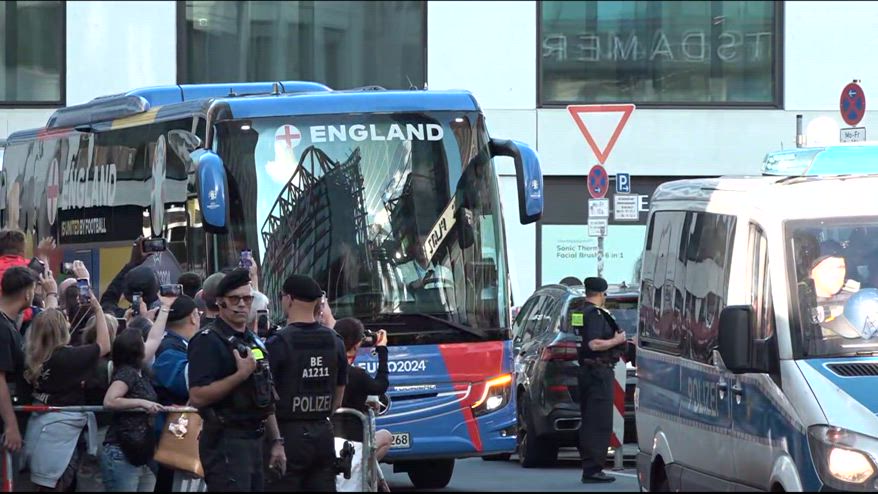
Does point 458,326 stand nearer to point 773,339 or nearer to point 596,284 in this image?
point 596,284

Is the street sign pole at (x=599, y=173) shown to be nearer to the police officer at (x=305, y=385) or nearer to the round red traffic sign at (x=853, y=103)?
the round red traffic sign at (x=853, y=103)

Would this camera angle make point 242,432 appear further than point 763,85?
No

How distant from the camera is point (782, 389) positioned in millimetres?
9023

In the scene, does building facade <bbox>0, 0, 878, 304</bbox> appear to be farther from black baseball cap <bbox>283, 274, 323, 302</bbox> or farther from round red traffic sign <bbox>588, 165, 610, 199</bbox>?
black baseball cap <bbox>283, 274, 323, 302</bbox>

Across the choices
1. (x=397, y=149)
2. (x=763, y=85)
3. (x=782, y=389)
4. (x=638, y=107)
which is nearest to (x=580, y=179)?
(x=638, y=107)

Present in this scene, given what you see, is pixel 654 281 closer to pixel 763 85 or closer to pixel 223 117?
pixel 223 117

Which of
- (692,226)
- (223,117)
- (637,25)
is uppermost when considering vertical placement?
(637,25)

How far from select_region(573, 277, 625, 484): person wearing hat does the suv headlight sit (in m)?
6.65

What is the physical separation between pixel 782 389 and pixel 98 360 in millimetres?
4153

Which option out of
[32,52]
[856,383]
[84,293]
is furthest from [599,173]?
[32,52]

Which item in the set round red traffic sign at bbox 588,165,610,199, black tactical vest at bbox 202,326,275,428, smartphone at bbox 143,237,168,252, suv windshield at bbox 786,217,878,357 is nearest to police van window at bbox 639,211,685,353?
suv windshield at bbox 786,217,878,357

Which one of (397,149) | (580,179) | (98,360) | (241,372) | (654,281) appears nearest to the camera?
(241,372)

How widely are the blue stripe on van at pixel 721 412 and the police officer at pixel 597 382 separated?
3435mm

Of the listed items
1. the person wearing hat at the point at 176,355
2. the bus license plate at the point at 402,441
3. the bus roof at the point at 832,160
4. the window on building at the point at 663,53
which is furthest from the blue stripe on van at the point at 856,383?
the window on building at the point at 663,53
